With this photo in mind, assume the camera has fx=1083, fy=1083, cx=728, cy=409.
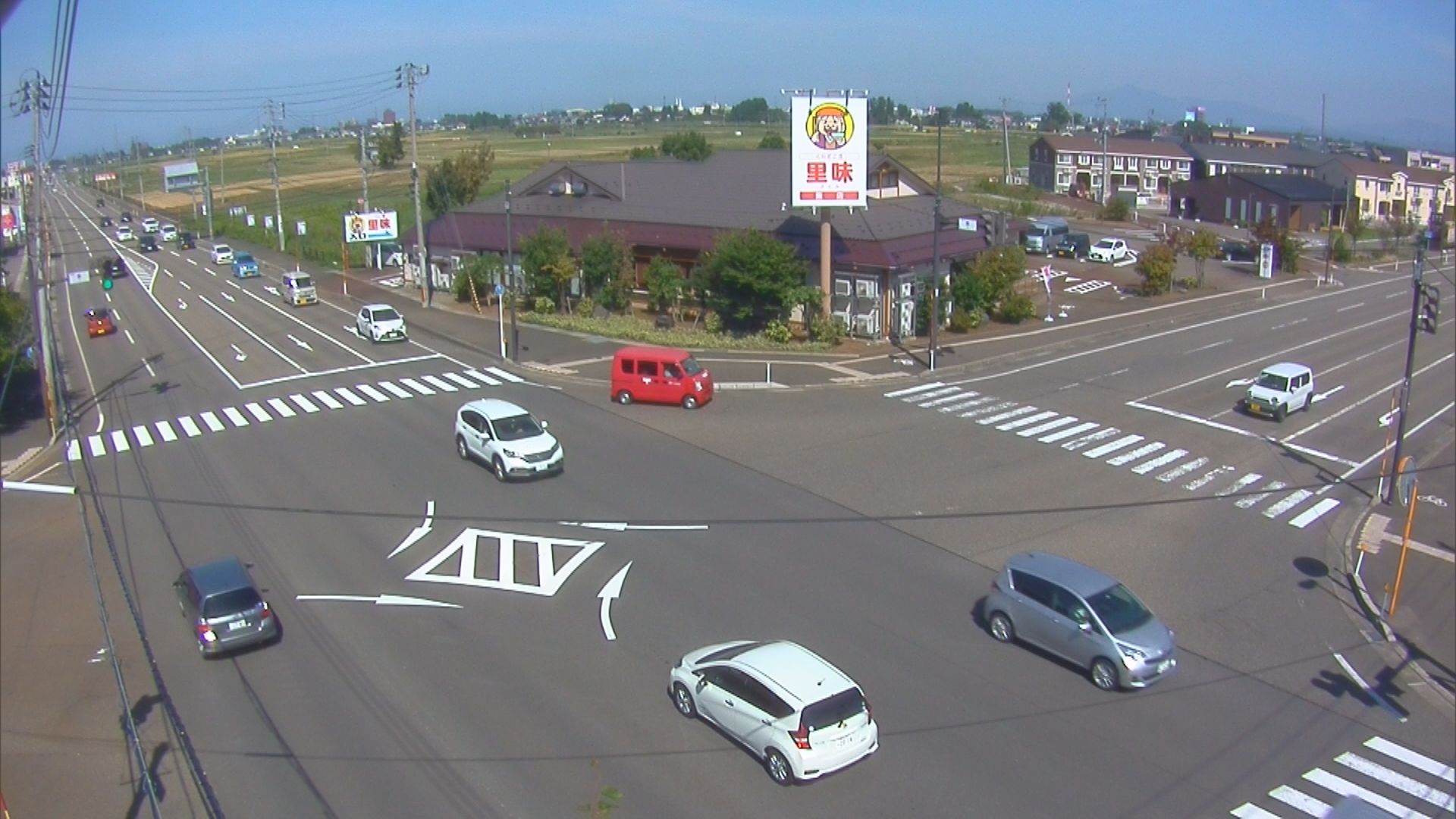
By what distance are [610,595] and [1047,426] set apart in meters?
14.8

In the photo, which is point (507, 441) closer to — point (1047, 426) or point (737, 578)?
point (737, 578)

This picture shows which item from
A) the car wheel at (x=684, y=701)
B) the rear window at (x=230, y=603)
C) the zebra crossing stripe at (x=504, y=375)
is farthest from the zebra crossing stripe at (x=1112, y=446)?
the rear window at (x=230, y=603)

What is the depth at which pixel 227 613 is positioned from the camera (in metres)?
15.6

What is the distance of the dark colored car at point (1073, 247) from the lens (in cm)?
6162

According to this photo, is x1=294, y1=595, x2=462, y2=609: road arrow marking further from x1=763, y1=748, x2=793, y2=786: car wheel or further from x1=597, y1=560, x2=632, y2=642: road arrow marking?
x1=763, y1=748, x2=793, y2=786: car wheel

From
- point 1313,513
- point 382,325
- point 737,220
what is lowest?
point 1313,513

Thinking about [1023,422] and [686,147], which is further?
[686,147]

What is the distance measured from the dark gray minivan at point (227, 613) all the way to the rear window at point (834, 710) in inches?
341

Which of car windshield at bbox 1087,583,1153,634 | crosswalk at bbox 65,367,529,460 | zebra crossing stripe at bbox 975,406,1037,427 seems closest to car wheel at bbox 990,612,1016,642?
car windshield at bbox 1087,583,1153,634

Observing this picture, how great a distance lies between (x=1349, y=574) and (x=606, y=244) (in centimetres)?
3048

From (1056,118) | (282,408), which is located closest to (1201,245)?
(282,408)

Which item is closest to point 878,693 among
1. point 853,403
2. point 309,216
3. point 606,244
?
point 853,403

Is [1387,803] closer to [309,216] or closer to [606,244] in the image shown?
[606,244]

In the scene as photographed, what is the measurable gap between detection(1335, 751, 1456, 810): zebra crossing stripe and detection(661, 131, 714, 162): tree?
66.6 metres
